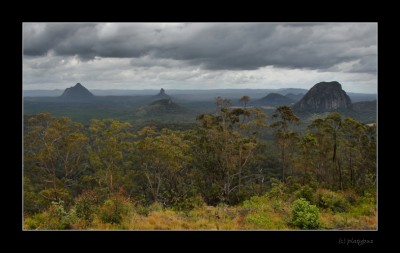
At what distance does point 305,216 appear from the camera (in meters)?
7.83

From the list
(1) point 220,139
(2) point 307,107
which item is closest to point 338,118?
(1) point 220,139

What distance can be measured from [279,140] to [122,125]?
1015cm

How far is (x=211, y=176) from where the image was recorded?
21.0 m

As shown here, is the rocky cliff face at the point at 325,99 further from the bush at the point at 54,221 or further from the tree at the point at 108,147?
the bush at the point at 54,221

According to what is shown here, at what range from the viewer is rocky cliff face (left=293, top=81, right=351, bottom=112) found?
131500mm

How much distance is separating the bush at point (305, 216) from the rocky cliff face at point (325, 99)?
415 ft

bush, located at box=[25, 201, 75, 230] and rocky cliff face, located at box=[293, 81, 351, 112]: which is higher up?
rocky cliff face, located at box=[293, 81, 351, 112]

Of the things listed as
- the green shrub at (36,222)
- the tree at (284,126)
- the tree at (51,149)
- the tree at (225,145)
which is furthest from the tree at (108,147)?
the green shrub at (36,222)

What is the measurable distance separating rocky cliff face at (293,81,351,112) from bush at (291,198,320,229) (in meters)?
127

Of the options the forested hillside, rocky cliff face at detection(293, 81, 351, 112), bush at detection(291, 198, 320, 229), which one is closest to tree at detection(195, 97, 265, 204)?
the forested hillside

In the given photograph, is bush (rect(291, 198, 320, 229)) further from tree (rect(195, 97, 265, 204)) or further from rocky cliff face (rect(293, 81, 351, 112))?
rocky cliff face (rect(293, 81, 351, 112))
